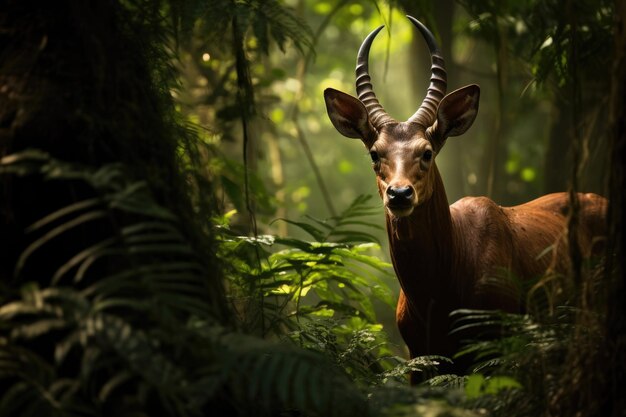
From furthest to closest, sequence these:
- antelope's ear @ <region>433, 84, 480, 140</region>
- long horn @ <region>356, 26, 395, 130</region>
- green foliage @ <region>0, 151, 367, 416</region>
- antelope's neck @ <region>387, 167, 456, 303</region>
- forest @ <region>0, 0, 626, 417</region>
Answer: long horn @ <region>356, 26, 395, 130</region> → antelope's ear @ <region>433, 84, 480, 140</region> → antelope's neck @ <region>387, 167, 456, 303</region> → forest @ <region>0, 0, 626, 417</region> → green foliage @ <region>0, 151, 367, 416</region>

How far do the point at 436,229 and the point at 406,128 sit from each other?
0.86m

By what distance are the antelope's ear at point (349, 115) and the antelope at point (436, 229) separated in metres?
0.02

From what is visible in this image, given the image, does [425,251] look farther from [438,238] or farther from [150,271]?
[150,271]

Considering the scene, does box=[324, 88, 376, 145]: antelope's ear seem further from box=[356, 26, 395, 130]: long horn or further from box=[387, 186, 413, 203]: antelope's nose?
box=[387, 186, 413, 203]: antelope's nose

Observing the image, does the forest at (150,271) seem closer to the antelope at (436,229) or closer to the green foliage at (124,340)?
the green foliage at (124,340)

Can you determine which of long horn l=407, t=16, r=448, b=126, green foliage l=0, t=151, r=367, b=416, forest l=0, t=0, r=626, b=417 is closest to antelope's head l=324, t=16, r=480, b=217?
long horn l=407, t=16, r=448, b=126

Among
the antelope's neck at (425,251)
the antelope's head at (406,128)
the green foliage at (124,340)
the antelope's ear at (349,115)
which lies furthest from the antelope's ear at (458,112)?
the green foliage at (124,340)

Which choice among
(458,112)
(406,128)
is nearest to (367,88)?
(406,128)

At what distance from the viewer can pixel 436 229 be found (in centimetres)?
668

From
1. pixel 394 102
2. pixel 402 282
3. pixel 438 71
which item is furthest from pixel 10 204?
pixel 394 102

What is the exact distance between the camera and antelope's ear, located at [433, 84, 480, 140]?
7086 mm

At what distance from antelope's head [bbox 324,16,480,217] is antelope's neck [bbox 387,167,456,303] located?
19cm

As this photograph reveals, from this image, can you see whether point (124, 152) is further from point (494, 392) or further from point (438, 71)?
point (438, 71)

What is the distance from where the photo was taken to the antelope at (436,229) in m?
6.46
